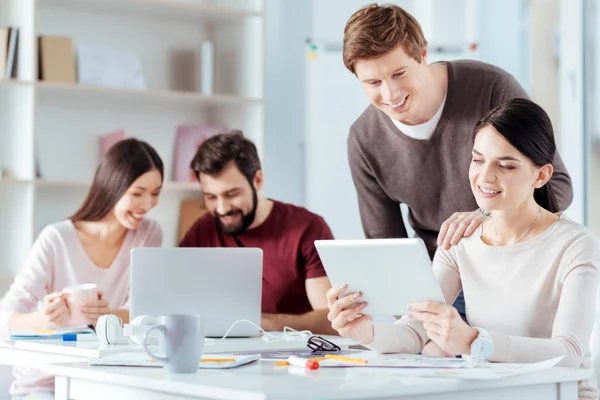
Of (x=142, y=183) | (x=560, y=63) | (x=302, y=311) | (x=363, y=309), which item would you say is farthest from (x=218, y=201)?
(x=560, y=63)

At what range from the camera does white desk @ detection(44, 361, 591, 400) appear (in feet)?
4.77

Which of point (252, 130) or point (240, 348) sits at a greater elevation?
point (252, 130)

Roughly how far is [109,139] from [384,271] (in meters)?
2.79

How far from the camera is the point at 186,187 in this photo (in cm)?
441

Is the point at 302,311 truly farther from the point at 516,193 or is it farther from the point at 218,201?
the point at 516,193

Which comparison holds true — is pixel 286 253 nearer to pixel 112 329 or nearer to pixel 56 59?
pixel 112 329

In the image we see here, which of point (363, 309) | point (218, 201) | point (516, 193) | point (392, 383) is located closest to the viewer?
point (392, 383)

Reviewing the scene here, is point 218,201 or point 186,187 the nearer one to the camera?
point 218,201

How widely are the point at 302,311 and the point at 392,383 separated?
5.27ft

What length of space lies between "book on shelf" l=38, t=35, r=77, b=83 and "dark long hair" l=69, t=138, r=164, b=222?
1082 millimetres

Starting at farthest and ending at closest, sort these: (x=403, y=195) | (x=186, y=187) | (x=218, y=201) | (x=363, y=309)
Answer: (x=186, y=187)
(x=218, y=201)
(x=403, y=195)
(x=363, y=309)

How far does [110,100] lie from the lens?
14.6 ft

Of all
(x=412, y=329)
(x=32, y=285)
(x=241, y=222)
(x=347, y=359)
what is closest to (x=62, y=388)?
(x=347, y=359)

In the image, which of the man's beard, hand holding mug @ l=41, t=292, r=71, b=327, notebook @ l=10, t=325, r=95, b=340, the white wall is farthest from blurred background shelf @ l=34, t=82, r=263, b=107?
notebook @ l=10, t=325, r=95, b=340
